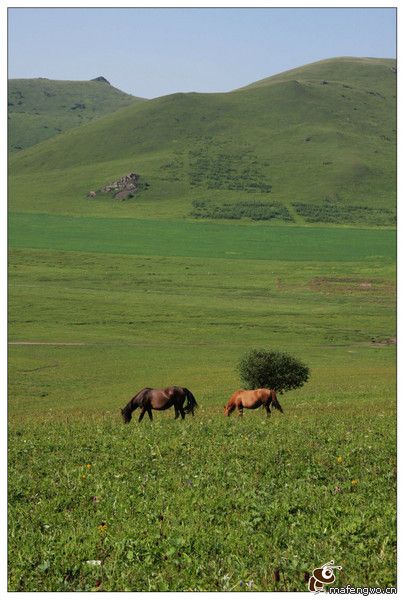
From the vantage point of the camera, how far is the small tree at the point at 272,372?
41.9 metres

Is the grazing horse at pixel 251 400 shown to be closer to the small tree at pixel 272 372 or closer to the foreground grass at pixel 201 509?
the foreground grass at pixel 201 509

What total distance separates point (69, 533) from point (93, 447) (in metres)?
7.13

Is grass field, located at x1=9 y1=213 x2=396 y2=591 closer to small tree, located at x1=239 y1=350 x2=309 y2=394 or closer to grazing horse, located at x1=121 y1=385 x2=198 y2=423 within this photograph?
grazing horse, located at x1=121 y1=385 x2=198 y2=423

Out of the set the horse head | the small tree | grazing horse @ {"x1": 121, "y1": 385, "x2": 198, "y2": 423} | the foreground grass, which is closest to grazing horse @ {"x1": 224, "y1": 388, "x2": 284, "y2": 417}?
grazing horse @ {"x1": 121, "y1": 385, "x2": 198, "y2": 423}

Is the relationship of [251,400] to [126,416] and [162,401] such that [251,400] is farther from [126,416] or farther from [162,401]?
[126,416]

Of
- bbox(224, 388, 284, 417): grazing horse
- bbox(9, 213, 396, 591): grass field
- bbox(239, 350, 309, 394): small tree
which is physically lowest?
bbox(239, 350, 309, 394): small tree

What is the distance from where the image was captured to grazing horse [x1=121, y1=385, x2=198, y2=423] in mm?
24234

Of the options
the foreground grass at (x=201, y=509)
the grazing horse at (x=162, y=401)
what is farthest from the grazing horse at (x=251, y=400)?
the foreground grass at (x=201, y=509)

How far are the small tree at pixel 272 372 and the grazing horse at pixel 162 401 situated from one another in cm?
1696

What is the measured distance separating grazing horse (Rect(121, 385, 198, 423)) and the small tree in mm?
16964

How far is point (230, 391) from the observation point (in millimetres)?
47188

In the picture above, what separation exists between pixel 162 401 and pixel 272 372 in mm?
18332

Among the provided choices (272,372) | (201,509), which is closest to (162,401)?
(201,509)

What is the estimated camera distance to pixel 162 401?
24703 millimetres
